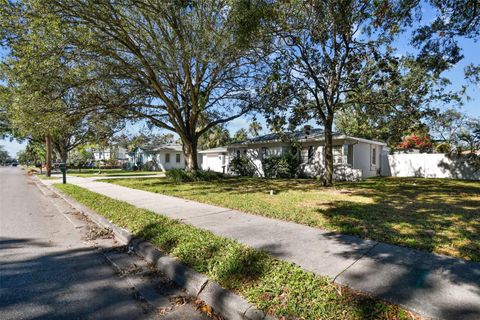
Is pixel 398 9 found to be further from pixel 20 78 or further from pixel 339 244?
pixel 20 78

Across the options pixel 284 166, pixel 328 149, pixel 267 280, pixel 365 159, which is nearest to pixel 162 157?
pixel 284 166

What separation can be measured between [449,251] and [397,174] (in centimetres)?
1990

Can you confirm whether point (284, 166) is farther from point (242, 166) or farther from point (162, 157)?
point (162, 157)

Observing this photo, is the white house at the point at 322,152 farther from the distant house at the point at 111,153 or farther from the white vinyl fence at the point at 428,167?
the distant house at the point at 111,153

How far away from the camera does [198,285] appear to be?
3375 mm

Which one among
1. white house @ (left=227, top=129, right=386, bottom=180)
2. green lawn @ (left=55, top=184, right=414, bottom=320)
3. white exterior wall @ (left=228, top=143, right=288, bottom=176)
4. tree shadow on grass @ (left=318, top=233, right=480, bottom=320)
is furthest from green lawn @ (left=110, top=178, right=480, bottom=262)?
white exterior wall @ (left=228, top=143, right=288, bottom=176)

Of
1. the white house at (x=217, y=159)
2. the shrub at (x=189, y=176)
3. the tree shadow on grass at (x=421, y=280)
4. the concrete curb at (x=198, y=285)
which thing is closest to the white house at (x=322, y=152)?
the white house at (x=217, y=159)

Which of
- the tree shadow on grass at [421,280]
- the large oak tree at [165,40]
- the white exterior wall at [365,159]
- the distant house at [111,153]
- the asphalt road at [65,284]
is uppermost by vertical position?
the large oak tree at [165,40]

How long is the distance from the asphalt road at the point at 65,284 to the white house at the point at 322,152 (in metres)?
12.3

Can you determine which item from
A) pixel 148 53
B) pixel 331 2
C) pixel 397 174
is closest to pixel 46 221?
pixel 148 53

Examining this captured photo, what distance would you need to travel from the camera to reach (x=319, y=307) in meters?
2.70

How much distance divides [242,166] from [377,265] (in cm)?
1921

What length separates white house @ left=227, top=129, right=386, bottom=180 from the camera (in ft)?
57.1

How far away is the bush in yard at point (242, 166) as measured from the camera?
880 inches
